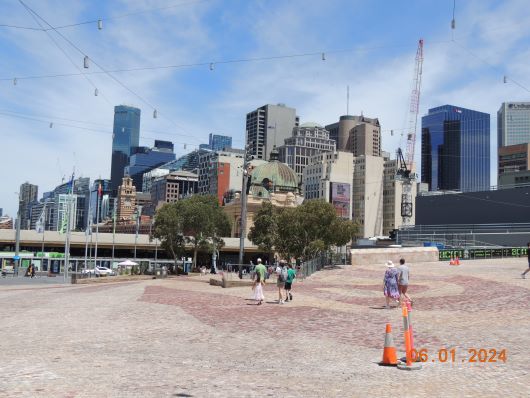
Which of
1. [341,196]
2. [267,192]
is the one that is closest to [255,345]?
[267,192]

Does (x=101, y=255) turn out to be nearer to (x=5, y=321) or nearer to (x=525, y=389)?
(x=5, y=321)

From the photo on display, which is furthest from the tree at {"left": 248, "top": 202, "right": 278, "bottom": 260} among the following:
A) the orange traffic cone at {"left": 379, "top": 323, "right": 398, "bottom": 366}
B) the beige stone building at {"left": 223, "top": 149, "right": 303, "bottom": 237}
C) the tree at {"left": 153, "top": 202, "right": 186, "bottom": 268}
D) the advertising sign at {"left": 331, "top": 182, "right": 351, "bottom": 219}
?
the advertising sign at {"left": 331, "top": 182, "right": 351, "bottom": 219}

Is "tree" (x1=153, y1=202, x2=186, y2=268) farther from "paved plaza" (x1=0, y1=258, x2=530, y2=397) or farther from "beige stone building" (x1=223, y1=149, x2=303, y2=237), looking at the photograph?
"beige stone building" (x1=223, y1=149, x2=303, y2=237)

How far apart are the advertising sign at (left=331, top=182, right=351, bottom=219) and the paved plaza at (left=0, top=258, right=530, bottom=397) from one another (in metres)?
167

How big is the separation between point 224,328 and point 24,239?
276 feet

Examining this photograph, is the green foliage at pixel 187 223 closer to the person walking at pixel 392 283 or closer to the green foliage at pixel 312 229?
the green foliage at pixel 312 229

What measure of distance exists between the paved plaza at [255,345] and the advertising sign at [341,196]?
6586 inches

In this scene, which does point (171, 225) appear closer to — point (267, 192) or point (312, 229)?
point (312, 229)

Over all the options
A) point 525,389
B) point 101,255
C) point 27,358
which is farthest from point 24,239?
point 525,389

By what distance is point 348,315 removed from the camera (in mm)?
18766

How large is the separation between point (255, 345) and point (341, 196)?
182 m

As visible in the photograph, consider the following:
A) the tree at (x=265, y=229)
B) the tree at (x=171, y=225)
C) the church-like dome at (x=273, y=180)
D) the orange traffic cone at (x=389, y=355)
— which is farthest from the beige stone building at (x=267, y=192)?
the orange traffic cone at (x=389, y=355)

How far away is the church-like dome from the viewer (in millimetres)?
124438

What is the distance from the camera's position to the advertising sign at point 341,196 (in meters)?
192
